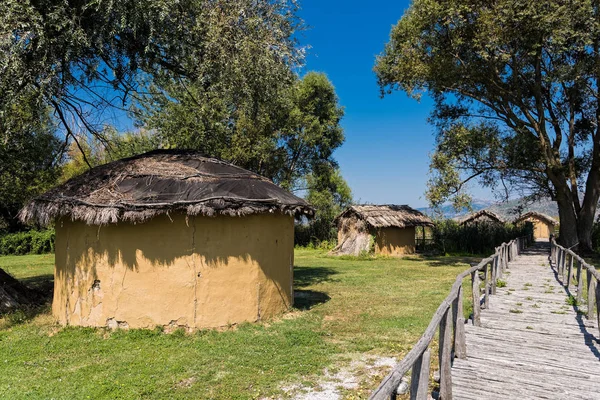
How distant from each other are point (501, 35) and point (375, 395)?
19.6m

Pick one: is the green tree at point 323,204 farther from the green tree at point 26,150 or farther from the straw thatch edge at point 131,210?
the straw thatch edge at point 131,210

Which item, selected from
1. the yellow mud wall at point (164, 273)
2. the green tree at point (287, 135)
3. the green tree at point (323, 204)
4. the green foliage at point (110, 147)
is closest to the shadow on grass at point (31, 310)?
the yellow mud wall at point (164, 273)

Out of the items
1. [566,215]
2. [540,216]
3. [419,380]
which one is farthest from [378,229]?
[540,216]

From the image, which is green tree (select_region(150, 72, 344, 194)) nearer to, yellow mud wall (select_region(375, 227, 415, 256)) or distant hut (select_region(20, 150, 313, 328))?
yellow mud wall (select_region(375, 227, 415, 256))

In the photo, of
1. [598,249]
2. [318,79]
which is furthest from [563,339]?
[318,79]

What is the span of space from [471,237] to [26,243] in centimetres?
→ 3241

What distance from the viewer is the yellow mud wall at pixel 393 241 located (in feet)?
88.5

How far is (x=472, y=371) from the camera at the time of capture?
604cm

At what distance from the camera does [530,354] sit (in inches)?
266

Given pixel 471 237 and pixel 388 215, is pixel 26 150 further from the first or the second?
pixel 471 237

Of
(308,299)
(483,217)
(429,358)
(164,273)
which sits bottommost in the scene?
(308,299)

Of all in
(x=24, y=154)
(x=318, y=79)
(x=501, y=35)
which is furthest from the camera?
(x=318, y=79)

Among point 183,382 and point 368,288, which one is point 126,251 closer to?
point 183,382

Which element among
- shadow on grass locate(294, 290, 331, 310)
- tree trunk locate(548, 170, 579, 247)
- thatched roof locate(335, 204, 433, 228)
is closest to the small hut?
thatched roof locate(335, 204, 433, 228)
